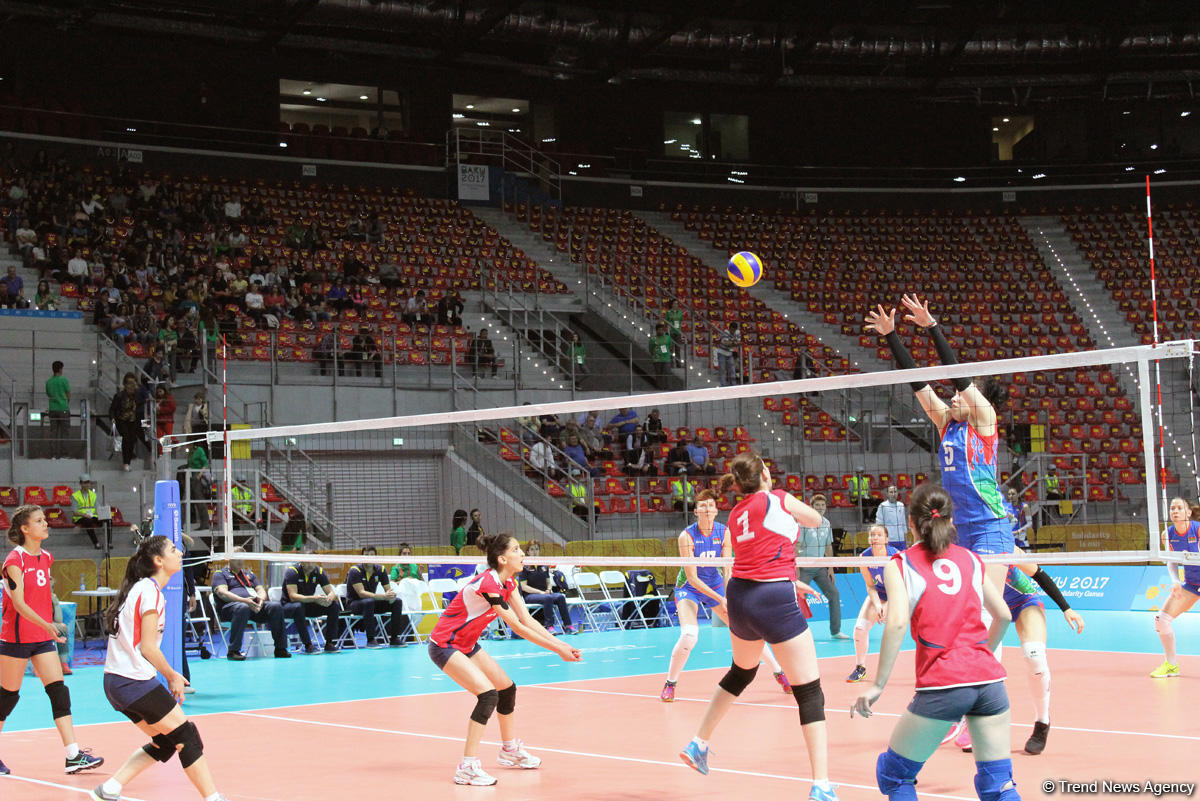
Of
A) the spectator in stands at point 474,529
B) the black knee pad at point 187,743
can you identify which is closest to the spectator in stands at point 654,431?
the spectator in stands at point 474,529

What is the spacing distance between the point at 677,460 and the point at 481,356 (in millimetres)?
5656

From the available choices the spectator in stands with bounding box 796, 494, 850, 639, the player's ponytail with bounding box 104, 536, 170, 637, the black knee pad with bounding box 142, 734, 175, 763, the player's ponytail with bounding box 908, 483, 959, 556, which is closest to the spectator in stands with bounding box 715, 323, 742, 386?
the spectator in stands with bounding box 796, 494, 850, 639

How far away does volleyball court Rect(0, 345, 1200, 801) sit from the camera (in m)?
8.21

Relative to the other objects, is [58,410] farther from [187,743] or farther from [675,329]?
[187,743]

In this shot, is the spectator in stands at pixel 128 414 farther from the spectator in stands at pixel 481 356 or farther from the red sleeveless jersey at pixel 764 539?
the red sleeveless jersey at pixel 764 539

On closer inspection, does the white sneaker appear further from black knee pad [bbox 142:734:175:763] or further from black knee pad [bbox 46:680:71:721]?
black knee pad [bbox 46:680:71:721]

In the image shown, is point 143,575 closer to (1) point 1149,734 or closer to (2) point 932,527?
(2) point 932,527

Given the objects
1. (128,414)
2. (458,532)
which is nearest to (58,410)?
(128,414)

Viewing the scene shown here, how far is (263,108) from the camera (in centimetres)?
3291

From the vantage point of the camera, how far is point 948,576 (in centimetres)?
565

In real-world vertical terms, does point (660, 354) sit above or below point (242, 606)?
above

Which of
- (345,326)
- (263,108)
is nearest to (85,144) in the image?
(263,108)

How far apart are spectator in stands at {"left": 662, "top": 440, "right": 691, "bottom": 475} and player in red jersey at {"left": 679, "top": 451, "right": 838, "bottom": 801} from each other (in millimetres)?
12938

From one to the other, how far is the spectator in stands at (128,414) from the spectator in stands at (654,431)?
26.4 ft
